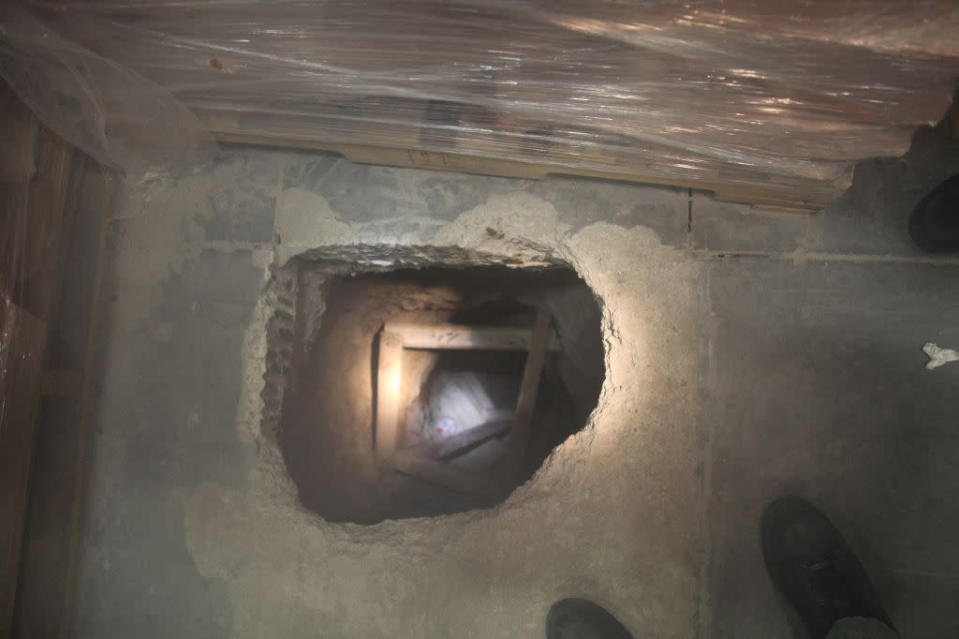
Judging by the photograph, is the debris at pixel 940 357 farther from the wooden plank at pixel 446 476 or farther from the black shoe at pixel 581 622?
the wooden plank at pixel 446 476

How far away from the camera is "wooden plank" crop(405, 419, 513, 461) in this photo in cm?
430

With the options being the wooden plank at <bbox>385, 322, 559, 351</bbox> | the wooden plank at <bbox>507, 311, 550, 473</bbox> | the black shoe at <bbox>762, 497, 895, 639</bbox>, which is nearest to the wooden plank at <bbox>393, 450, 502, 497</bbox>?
the wooden plank at <bbox>507, 311, 550, 473</bbox>

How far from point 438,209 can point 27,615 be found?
2.12 m

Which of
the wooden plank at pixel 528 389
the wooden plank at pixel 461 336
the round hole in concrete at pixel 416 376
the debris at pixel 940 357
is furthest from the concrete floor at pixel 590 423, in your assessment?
the wooden plank at pixel 461 336

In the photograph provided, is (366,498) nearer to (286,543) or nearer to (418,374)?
(418,374)

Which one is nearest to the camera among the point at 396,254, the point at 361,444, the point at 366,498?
the point at 396,254

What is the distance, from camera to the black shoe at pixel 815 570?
5.83 feet

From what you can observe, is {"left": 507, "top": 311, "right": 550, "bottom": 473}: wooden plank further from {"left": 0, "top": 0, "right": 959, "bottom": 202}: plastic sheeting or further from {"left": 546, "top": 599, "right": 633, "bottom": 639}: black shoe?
{"left": 546, "top": 599, "right": 633, "bottom": 639}: black shoe

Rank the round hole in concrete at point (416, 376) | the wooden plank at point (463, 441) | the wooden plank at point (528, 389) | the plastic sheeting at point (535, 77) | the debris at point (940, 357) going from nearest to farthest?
the plastic sheeting at point (535, 77) → the debris at point (940, 357) → the round hole in concrete at point (416, 376) → the wooden plank at point (528, 389) → the wooden plank at point (463, 441)

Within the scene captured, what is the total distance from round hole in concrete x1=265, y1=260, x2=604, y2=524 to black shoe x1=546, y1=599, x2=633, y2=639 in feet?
4.20

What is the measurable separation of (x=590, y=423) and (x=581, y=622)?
2.22 feet

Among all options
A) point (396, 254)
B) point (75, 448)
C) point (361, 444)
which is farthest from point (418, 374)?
point (75, 448)

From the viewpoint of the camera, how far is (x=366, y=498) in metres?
3.31

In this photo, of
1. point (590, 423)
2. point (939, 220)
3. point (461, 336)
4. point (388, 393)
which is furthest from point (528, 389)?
point (939, 220)
